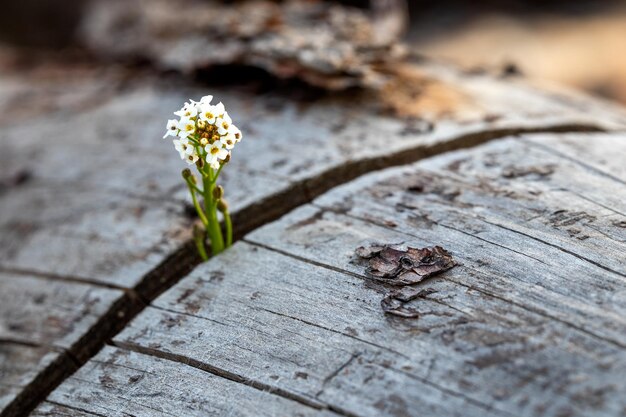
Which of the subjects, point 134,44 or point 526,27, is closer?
point 134,44

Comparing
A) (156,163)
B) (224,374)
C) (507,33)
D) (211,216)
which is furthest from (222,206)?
(507,33)

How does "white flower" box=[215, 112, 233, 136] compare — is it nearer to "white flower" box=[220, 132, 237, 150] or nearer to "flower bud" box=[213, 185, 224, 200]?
"white flower" box=[220, 132, 237, 150]

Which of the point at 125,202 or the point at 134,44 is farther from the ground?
the point at 134,44

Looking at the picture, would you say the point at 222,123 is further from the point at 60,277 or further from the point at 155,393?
the point at 60,277

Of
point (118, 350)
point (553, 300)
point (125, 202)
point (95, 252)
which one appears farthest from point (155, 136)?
point (553, 300)

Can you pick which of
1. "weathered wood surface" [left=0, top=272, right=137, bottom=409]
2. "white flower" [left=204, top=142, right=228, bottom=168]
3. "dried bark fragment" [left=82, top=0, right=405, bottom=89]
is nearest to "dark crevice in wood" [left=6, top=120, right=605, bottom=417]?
"weathered wood surface" [left=0, top=272, right=137, bottom=409]

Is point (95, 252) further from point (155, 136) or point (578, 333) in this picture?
point (578, 333)

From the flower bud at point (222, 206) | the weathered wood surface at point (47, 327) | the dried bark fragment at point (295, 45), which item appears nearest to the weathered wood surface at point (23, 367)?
the weathered wood surface at point (47, 327)
